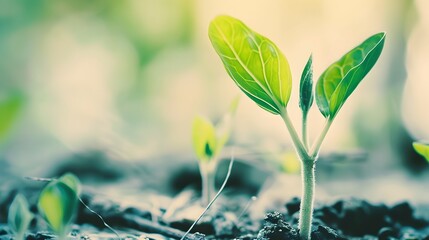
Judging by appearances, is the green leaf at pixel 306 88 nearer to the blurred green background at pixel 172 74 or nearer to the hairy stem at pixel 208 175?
the hairy stem at pixel 208 175

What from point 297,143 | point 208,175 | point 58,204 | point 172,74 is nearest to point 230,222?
point 208,175

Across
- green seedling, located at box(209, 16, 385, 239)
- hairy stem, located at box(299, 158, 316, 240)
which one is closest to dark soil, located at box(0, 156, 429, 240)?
hairy stem, located at box(299, 158, 316, 240)

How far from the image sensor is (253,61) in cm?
58

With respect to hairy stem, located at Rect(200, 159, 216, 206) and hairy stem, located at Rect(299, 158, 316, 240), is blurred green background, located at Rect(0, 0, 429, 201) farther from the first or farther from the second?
hairy stem, located at Rect(299, 158, 316, 240)

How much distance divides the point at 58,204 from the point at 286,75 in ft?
1.22

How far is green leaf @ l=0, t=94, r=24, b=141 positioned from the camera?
0.61 m

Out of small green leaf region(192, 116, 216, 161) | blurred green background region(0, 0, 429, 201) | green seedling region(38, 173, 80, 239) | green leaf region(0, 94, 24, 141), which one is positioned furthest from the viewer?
blurred green background region(0, 0, 429, 201)

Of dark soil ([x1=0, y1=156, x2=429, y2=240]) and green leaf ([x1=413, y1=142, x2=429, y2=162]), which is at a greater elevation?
green leaf ([x1=413, y1=142, x2=429, y2=162])

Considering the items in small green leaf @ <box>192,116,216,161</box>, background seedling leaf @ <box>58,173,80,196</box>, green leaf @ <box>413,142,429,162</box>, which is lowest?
background seedling leaf @ <box>58,173,80,196</box>

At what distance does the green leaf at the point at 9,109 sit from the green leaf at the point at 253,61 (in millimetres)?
324

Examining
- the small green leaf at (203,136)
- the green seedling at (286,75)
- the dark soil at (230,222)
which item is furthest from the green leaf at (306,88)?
the small green leaf at (203,136)

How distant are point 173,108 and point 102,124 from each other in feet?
3.18

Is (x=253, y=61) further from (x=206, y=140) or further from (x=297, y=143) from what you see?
(x=206, y=140)

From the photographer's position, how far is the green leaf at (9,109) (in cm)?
61
